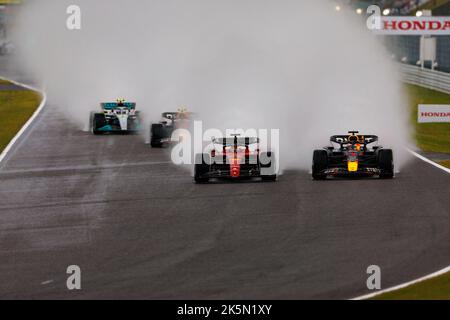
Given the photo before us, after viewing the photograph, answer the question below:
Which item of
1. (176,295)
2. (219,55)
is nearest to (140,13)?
(219,55)

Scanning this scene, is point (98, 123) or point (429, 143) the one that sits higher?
point (98, 123)

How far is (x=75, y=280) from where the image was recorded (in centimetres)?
1558

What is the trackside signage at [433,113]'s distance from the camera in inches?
1459

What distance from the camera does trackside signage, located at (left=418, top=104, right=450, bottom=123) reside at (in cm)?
3706

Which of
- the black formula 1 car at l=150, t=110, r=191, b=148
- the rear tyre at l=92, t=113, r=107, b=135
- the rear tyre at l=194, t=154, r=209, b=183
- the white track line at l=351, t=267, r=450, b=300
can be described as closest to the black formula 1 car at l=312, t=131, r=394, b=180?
the rear tyre at l=194, t=154, r=209, b=183

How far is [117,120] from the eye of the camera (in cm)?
3675

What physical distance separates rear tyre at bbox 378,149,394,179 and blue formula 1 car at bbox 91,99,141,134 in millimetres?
13147

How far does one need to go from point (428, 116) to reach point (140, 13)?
19823 millimetres

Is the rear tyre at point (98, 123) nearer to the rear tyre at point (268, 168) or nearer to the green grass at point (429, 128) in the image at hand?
the green grass at point (429, 128)

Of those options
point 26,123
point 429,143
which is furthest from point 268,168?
point 26,123

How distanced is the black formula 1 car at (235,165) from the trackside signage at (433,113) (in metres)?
13.1

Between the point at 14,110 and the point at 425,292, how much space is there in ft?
110

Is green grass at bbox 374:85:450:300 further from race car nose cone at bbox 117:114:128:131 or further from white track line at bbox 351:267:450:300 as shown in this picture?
race car nose cone at bbox 117:114:128:131

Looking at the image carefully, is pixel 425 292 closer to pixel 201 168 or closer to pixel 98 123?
pixel 201 168
